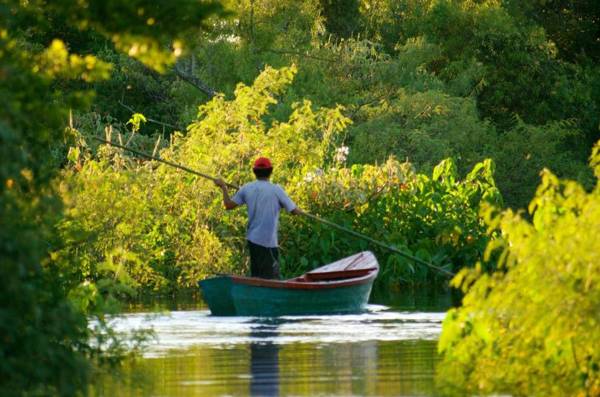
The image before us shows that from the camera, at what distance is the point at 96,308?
13.3 meters

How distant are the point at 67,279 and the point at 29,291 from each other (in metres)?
4.12

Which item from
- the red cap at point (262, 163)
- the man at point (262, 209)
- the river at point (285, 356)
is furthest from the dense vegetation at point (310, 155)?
the red cap at point (262, 163)

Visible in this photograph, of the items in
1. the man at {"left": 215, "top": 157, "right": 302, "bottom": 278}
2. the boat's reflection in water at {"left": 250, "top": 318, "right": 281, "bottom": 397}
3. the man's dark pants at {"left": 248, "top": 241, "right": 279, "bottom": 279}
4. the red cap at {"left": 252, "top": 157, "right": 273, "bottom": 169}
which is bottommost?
the boat's reflection in water at {"left": 250, "top": 318, "right": 281, "bottom": 397}

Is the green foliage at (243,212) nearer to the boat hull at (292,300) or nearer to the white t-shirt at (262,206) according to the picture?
the white t-shirt at (262,206)

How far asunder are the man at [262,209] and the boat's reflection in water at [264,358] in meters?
1.39

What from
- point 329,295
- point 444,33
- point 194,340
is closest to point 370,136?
point 444,33

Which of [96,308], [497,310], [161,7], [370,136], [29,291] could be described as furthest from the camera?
[370,136]

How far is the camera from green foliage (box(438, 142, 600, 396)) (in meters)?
11.8

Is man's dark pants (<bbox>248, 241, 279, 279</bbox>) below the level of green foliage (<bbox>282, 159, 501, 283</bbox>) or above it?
below

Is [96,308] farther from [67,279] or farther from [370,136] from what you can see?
[370,136]

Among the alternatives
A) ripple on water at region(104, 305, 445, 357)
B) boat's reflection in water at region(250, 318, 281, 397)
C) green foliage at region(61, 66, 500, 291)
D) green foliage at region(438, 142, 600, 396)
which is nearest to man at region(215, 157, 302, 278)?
ripple on water at region(104, 305, 445, 357)

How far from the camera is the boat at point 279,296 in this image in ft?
69.4

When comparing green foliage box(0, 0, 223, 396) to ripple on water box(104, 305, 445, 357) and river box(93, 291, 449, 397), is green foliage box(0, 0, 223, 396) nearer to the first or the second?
river box(93, 291, 449, 397)

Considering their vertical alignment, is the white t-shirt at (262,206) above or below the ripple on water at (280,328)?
above
